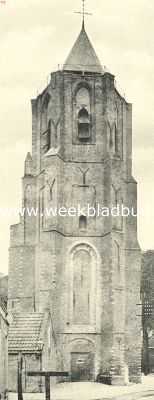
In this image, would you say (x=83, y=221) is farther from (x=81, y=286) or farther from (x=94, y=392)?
(x=94, y=392)

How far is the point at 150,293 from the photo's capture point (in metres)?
62.2

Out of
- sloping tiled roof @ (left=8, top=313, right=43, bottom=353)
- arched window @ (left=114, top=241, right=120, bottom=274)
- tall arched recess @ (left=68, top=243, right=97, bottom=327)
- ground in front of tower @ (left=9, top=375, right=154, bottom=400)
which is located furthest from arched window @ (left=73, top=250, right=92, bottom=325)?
sloping tiled roof @ (left=8, top=313, right=43, bottom=353)

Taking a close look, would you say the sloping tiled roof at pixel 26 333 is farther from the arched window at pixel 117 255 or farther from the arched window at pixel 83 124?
the arched window at pixel 83 124

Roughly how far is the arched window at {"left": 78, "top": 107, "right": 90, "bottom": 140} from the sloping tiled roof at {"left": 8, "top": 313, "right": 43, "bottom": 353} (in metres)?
12.3

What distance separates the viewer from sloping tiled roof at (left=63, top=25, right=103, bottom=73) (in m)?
46.2

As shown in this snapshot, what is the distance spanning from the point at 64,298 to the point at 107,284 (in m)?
2.70

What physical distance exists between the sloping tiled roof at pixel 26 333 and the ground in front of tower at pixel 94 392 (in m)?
2.53

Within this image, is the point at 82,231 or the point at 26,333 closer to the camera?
the point at 26,333

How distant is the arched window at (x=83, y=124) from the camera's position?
4569cm

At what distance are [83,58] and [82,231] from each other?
1138 centimetres

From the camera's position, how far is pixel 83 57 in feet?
154

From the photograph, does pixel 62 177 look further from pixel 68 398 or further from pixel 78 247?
pixel 68 398

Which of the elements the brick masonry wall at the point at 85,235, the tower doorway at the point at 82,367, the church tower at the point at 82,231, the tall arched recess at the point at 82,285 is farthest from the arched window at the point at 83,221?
the tower doorway at the point at 82,367

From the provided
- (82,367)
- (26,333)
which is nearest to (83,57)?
(26,333)
